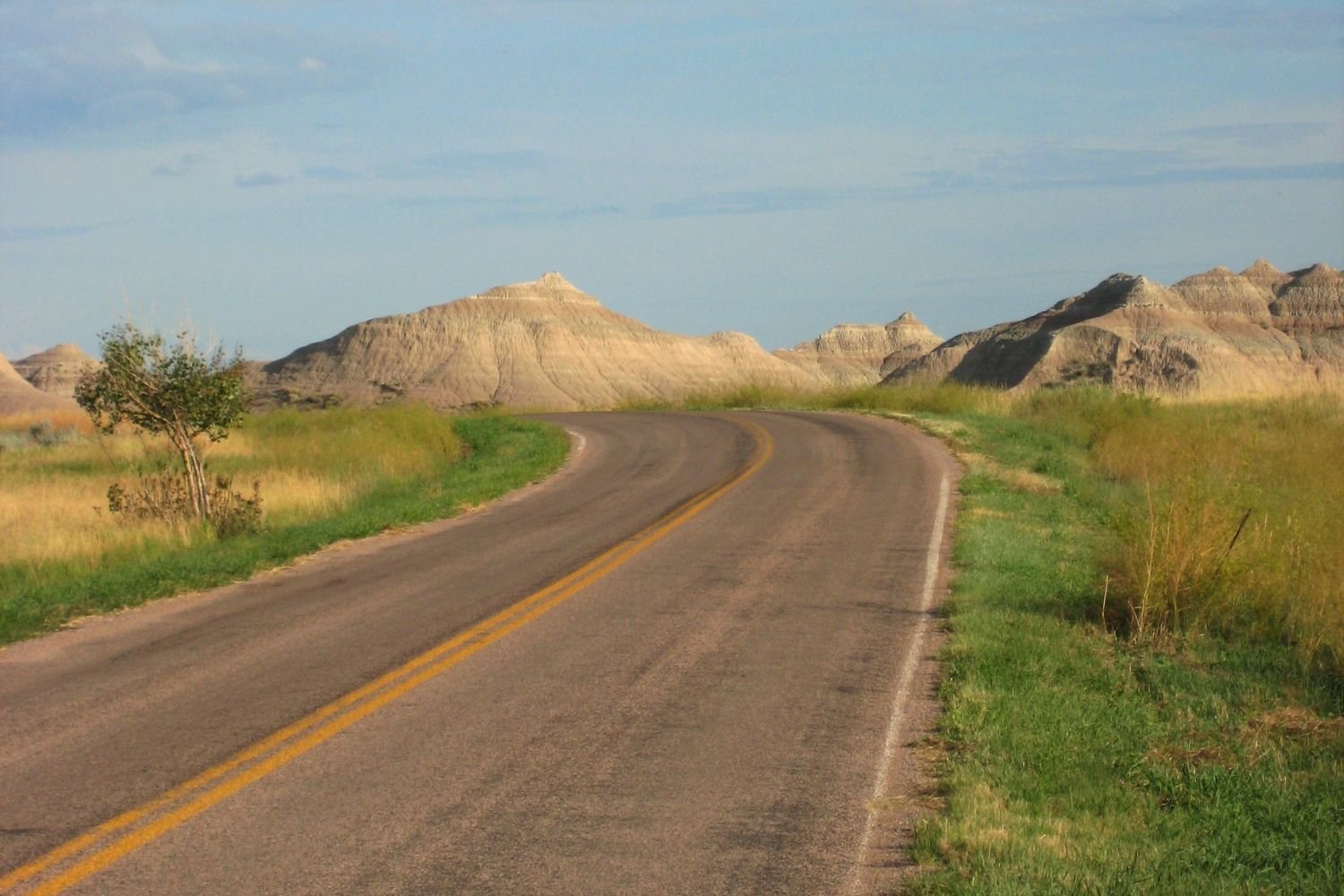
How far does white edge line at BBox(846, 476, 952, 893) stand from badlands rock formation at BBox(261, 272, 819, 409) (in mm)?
74762

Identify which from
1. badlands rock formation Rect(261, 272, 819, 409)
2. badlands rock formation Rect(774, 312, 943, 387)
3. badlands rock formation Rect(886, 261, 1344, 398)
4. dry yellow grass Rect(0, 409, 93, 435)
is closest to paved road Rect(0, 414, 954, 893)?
dry yellow grass Rect(0, 409, 93, 435)

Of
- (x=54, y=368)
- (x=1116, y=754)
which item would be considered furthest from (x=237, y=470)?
(x=54, y=368)

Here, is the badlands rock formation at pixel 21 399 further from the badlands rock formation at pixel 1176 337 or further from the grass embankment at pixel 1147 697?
the grass embankment at pixel 1147 697

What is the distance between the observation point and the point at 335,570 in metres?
13.9

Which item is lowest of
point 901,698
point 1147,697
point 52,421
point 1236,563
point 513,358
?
point 1147,697

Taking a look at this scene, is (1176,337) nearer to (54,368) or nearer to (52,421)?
(52,421)

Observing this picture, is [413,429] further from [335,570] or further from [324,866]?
[324,866]

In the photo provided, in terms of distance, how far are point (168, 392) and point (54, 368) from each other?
112 meters

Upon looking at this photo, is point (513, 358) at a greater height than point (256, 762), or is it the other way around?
point (513, 358)

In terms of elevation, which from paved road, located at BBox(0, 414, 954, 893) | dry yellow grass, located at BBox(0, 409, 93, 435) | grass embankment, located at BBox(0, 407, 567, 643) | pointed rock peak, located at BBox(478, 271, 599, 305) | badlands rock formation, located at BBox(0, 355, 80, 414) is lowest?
paved road, located at BBox(0, 414, 954, 893)

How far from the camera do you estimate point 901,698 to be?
8.21 m

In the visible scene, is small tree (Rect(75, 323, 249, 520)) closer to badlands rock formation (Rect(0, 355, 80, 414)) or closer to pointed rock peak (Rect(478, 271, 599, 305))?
badlands rock formation (Rect(0, 355, 80, 414))

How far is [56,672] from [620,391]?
283ft

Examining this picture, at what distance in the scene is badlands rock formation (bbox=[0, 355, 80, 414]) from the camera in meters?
73.5
